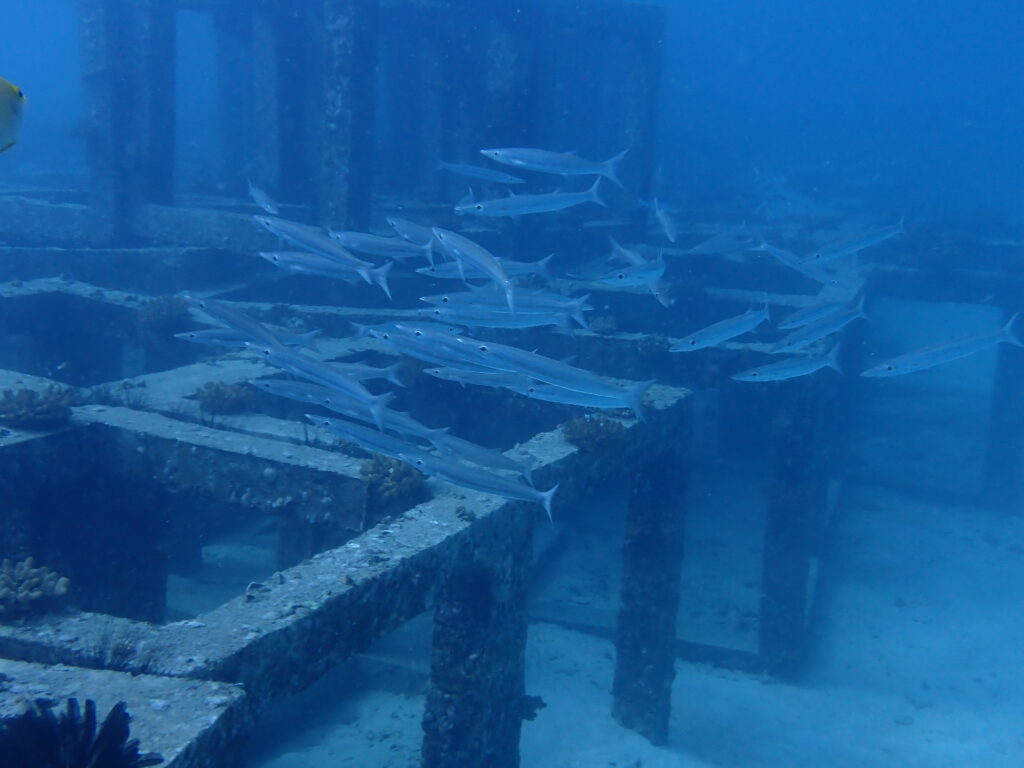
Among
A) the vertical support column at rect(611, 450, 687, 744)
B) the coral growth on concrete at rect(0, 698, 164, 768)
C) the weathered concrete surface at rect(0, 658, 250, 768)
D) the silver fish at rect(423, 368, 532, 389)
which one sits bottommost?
the vertical support column at rect(611, 450, 687, 744)

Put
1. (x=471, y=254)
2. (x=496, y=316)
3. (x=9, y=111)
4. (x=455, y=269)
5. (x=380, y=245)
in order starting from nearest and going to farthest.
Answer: (x=9, y=111), (x=471, y=254), (x=496, y=316), (x=380, y=245), (x=455, y=269)

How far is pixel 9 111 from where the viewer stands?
11.5 feet

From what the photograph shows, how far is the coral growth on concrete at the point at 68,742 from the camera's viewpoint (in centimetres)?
266

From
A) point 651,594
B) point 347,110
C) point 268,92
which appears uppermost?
point 268,92

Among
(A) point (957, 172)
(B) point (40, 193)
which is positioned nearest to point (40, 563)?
(B) point (40, 193)

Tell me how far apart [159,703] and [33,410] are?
13.9ft

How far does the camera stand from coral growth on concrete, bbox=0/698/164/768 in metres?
2.66

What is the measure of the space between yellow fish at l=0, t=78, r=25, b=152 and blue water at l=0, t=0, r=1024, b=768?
11.6 feet

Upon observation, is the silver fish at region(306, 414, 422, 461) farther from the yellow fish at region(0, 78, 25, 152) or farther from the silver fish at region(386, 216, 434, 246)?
the silver fish at region(386, 216, 434, 246)

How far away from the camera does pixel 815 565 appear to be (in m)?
13.4

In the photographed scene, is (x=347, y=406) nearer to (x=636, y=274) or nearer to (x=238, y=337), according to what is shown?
(x=238, y=337)

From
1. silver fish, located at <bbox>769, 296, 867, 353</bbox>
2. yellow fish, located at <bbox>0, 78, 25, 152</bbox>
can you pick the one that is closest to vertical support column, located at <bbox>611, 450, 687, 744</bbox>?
silver fish, located at <bbox>769, 296, 867, 353</bbox>

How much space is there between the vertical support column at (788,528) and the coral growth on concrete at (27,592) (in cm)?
906

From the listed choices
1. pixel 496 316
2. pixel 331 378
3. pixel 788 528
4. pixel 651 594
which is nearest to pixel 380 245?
pixel 496 316
